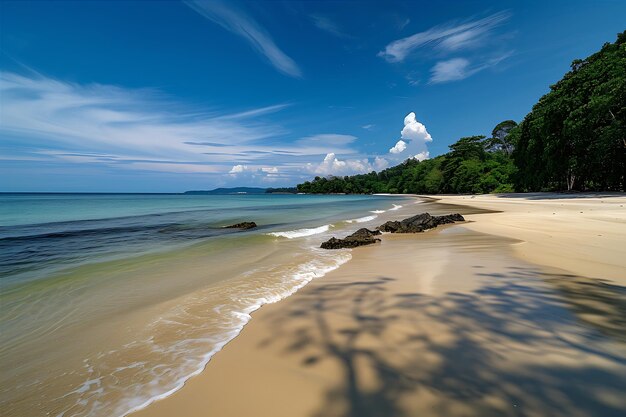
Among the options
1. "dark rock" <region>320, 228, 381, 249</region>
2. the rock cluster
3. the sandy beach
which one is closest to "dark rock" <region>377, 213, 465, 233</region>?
the rock cluster

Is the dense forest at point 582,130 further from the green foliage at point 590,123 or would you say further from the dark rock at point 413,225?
A: the dark rock at point 413,225

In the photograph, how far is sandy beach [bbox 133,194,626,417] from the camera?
191 cm

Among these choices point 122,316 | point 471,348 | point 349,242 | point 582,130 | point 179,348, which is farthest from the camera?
point 582,130

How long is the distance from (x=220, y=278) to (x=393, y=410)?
5.14 metres

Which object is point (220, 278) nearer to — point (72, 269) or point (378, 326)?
point (378, 326)

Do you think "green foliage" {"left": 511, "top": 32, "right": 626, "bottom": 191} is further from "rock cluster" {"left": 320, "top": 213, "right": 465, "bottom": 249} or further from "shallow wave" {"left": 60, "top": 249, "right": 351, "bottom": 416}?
"shallow wave" {"left": 60, "top": 249, "right": 351, "bottom": 416}

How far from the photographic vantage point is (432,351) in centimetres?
255

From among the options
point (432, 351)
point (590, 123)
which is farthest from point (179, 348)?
point (590, 123)

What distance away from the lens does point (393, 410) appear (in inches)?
72.8

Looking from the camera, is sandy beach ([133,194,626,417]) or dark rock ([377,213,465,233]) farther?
dark rock ([377,213,465,233])

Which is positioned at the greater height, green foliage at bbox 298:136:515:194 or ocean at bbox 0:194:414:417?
green foliage at bbox 298:136:515:194

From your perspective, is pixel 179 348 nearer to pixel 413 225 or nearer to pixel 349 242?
pixel 349 242

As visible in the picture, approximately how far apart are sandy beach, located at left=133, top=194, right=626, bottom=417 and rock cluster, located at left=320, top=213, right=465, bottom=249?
4291mm

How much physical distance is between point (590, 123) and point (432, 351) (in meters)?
34.9
